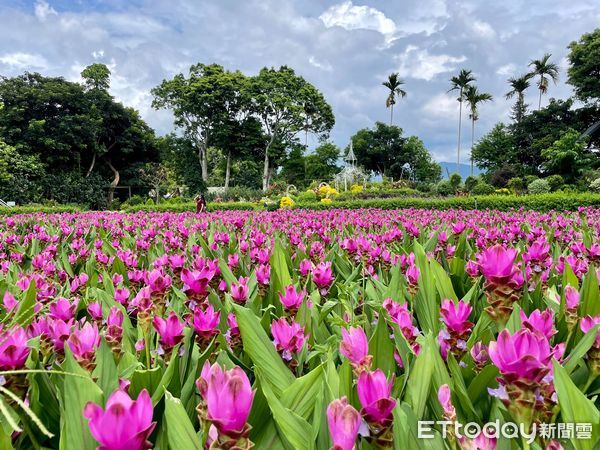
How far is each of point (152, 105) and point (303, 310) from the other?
47.5 m

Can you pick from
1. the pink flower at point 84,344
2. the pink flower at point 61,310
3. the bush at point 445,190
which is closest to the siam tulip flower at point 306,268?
the pink flower at point 61,310

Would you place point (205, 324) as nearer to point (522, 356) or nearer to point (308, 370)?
point (308, 370)

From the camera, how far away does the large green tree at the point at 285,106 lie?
43.6 m

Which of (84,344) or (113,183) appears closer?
(84,344)

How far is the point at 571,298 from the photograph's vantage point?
1297 mm

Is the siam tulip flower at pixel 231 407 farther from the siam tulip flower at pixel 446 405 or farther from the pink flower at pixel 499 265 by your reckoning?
the pink flower at pixel 499 265

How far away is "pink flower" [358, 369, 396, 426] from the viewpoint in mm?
721

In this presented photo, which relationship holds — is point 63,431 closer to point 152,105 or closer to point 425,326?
point 425,326

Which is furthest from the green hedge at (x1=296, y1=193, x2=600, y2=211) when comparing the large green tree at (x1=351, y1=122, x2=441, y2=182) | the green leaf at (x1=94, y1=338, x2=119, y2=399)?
the large green tree at (x1=351, y1=122, x2=441, y2=182)

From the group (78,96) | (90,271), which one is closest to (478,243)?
(90,271)

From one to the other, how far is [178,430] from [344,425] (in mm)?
245

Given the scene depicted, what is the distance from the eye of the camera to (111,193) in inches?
1690

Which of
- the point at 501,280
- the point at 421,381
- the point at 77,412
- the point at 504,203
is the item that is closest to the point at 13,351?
the point at 77,412

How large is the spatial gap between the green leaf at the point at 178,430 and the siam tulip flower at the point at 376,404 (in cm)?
26
